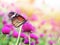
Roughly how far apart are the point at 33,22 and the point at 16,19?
13cm

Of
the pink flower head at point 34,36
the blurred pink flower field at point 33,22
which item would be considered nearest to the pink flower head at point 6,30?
the blurred pink flower field at point 33,22

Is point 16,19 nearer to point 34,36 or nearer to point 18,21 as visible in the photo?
point 18,21

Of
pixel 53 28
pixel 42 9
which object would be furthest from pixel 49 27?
pixel 42 9

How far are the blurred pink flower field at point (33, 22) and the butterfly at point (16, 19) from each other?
2 cm

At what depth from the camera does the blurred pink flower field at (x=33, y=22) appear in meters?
1.13

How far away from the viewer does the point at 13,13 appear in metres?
1.14

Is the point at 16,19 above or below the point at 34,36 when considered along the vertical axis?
above

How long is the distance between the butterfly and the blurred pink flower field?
0.02 m

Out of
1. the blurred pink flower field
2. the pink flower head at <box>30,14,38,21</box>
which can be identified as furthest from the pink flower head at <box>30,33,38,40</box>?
the pink flower head at <box>30,14,38,21</box>

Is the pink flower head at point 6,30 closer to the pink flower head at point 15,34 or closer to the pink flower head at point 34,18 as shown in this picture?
the pink flower head at point 15,34

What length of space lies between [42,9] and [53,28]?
145 mm

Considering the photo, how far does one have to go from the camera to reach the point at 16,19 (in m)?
1.12

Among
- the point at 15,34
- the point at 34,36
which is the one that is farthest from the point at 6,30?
the point at 34,36

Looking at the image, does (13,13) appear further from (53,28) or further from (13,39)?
(53,28)
